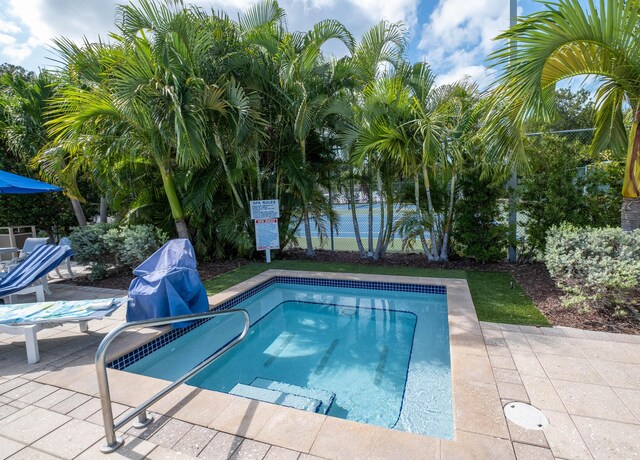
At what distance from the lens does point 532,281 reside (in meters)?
5.49

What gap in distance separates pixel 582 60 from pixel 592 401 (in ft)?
12.5

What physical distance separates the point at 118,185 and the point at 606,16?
8820 millimetres

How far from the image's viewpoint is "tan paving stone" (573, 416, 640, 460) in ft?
6.12

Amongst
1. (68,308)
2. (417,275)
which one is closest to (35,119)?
(68,308)

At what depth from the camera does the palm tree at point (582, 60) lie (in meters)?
3.21

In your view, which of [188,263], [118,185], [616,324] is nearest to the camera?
[616,324]

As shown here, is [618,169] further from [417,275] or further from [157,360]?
[157,360]

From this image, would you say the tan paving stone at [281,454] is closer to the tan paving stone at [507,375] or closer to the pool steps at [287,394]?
the pool steps at [287,394]

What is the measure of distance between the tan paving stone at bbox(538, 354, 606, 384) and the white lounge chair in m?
4.42

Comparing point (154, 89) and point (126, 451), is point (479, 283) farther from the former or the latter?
point (154, 89)

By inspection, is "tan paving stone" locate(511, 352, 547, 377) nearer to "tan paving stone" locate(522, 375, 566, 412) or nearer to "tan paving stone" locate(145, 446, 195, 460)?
"tan paving stone" locate(522, 375, 566, 412)

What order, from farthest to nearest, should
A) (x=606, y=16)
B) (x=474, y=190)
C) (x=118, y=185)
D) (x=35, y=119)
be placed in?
1. (x=35, y=119)
2. (x=118, y=185)
3. (x=474, y=190)
4. (x=606, y=16)

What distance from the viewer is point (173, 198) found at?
22.0 ft

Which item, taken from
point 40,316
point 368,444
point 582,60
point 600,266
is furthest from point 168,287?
point 582,60
